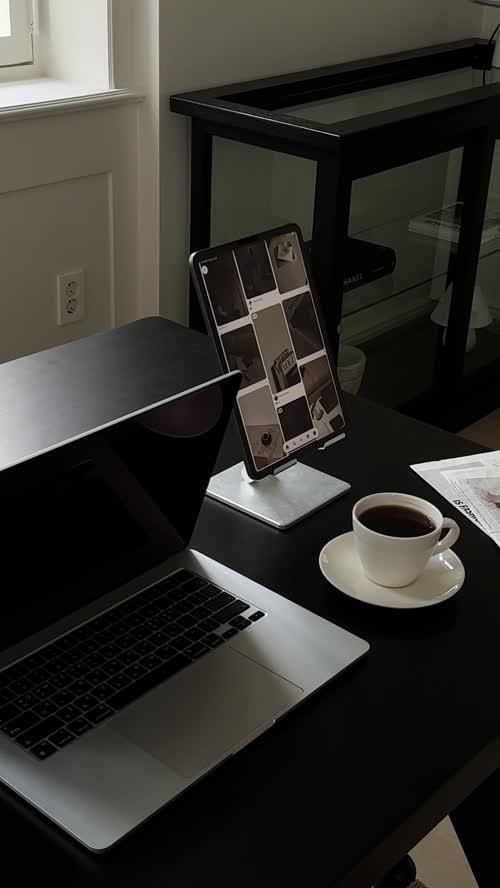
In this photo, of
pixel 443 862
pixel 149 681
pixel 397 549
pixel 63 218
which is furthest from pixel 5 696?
pixel 63 218

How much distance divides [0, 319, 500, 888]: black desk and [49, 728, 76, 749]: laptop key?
5 cm

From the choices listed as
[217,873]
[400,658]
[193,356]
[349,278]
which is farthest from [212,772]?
[349,278]

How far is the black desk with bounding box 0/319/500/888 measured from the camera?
30.6 inches

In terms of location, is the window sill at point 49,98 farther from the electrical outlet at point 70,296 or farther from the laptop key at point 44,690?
the laptop key at point 44,690

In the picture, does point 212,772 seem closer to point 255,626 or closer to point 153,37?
point 255,626

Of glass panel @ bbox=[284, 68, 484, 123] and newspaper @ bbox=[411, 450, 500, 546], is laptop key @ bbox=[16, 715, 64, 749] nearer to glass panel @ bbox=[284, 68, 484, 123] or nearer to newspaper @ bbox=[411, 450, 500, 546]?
newspaper @ bbox=[411, 450, 500, 546]

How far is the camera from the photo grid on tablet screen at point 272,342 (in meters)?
1.17

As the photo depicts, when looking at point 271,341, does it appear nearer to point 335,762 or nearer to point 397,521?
point 397,521

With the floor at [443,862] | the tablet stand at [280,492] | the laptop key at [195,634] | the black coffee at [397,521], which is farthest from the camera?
the floor at [443,862]

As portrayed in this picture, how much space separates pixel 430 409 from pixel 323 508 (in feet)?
6.47

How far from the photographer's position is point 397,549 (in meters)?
1.04

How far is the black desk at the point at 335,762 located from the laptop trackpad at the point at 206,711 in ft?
0.05

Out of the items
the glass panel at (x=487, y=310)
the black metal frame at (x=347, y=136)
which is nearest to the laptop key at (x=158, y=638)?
the black metal frame at (x=347, y=136)

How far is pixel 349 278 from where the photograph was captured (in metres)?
2.61
